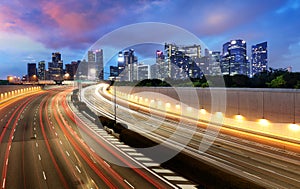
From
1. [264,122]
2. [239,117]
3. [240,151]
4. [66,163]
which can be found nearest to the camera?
[66,163]

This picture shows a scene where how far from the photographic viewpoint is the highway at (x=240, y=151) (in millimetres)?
21828

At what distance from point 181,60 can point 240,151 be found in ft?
399

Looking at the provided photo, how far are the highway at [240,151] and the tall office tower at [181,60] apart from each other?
9458cm

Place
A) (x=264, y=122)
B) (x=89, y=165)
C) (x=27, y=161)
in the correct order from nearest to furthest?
(x=89, y=165), (x=27, y=161), (x=264, y=122)

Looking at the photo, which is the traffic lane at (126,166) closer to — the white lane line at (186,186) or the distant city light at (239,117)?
the white lane line at (186,186)

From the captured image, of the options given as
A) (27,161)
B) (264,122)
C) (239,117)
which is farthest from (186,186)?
(239,117)

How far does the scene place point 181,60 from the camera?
147 m

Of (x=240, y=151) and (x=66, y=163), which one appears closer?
(x=66, y=163)

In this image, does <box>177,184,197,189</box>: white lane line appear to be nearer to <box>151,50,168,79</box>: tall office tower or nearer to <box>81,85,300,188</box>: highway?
<box>81,85,300,188</box>: highway

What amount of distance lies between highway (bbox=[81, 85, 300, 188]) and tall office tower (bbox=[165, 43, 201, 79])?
310 ft

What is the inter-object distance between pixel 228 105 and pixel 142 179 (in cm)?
2605

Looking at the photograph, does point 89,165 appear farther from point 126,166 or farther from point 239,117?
point 239,117

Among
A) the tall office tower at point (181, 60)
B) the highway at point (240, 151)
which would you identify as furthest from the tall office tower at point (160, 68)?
the highway at point (240, 151)

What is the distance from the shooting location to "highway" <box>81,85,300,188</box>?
21.8m
